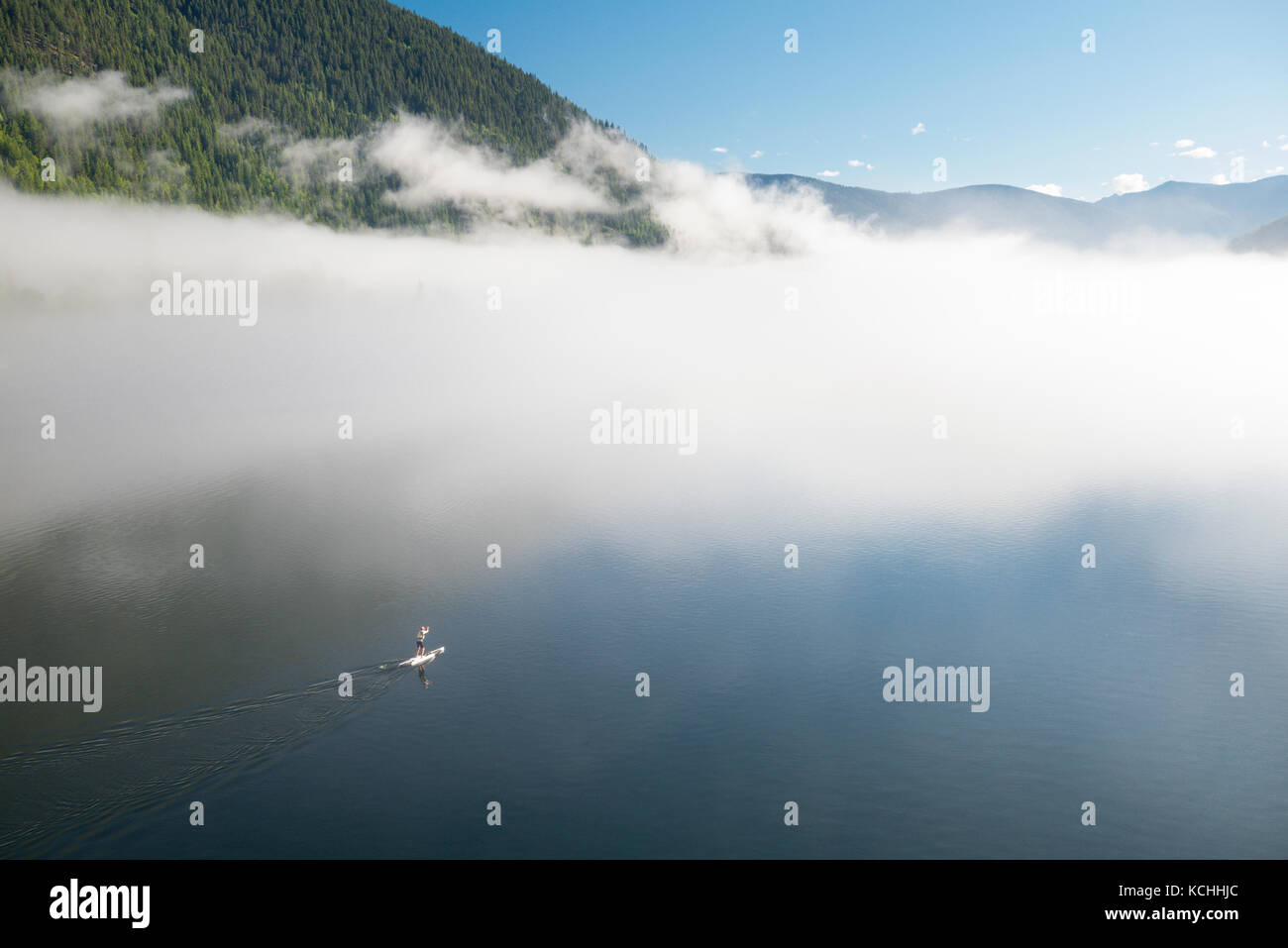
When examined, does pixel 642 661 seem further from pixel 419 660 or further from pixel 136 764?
pixel 136 764

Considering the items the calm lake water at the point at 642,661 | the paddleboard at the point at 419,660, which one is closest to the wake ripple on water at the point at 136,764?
the calm lake water at the point at 642,661

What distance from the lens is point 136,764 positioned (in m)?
42.0

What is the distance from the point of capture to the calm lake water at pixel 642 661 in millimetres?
40719

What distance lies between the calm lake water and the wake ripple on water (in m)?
0.18

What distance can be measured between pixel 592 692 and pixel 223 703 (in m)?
23.8

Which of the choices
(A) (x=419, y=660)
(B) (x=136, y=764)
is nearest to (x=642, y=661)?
(A) (x=419, y=660)

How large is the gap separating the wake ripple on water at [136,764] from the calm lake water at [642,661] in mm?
181

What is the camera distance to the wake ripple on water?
37.4 m

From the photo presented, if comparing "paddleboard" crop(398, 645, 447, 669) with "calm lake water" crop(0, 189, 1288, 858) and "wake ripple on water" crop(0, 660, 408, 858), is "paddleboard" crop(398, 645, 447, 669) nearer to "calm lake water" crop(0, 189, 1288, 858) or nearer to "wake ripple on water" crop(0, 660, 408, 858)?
"calm lake water" crop(0, 189, 1288, 858)

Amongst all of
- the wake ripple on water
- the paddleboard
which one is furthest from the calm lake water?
the paddleboard

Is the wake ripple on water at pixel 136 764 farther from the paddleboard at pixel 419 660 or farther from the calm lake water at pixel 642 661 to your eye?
the paddleboard at pixel 419 660
